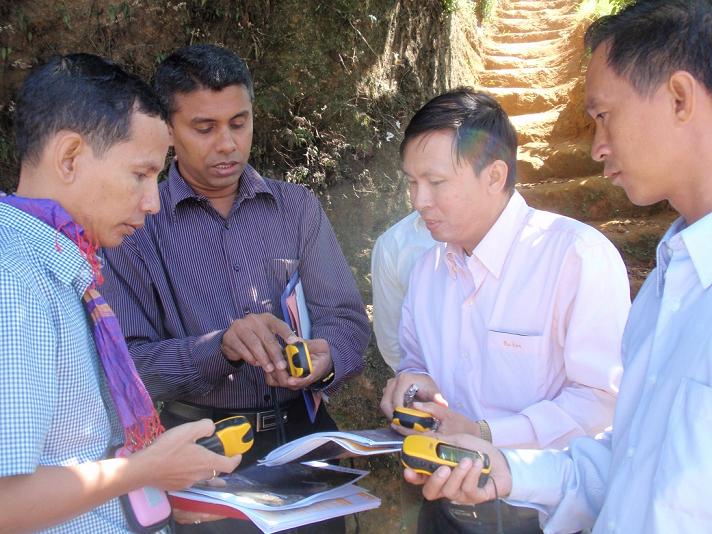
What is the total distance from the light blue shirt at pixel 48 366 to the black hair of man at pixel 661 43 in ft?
4.43

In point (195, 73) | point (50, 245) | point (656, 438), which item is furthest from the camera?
point (195, 73)

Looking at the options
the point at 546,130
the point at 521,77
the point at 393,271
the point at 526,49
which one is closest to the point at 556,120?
the point at 546,130

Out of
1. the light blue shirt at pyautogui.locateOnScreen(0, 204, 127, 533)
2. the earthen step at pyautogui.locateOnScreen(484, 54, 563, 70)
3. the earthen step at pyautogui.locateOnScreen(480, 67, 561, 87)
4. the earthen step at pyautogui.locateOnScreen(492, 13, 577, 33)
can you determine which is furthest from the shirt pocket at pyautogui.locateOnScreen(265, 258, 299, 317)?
the earthen step at pyautogui.locateOnScreen(492, 13, 577, 33)

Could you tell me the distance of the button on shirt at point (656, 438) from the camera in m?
1.31

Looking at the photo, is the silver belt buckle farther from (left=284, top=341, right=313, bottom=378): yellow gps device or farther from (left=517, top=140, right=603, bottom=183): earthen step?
(left=517, top=140, right=603, bottom=183): earthen step

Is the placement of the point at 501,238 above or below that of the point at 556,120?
above

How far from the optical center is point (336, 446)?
5.93 feet

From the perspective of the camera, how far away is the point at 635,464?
144cm

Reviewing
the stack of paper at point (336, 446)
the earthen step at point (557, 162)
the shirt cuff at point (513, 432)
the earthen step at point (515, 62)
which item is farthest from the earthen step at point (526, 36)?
the stack of paper at point (336, 446)

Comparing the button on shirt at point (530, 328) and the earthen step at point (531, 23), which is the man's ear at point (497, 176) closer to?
the button on shirt at point (530, 328)

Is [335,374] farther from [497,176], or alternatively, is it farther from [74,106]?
[74,106]

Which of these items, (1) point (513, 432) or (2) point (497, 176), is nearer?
(1) point (513, 432)

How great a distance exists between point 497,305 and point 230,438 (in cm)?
97

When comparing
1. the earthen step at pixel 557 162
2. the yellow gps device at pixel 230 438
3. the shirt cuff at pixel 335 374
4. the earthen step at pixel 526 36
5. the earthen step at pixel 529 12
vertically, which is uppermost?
the earthen step at pixel 529 12
